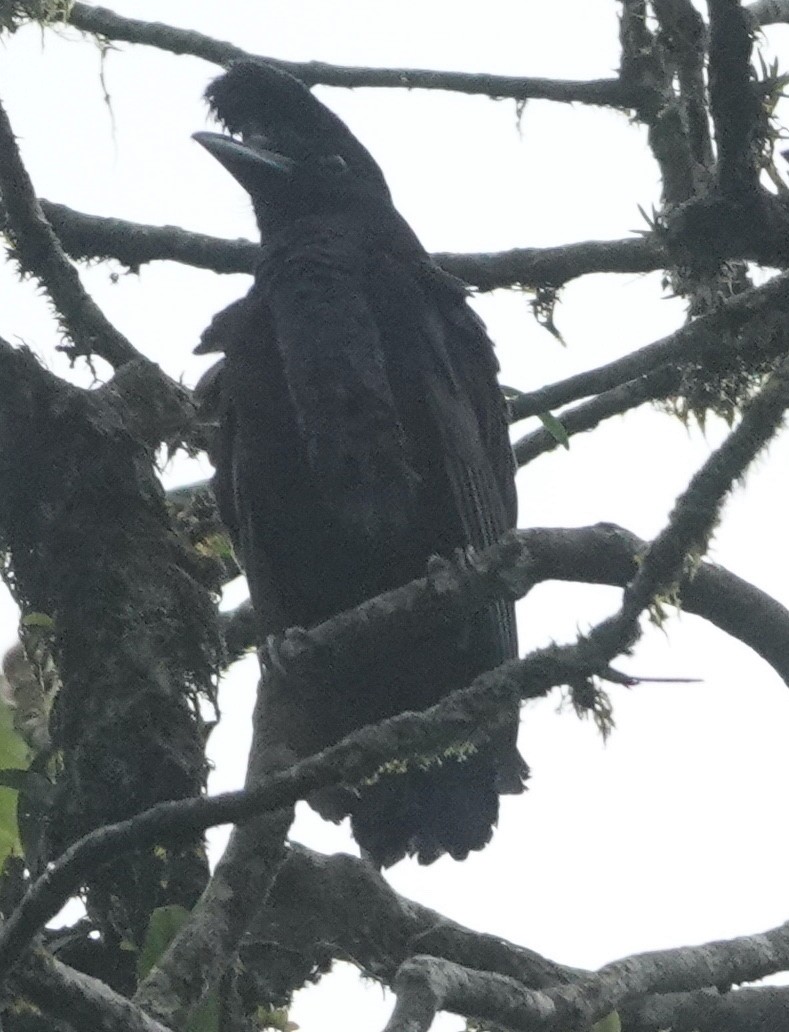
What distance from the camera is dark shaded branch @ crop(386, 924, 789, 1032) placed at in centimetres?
254

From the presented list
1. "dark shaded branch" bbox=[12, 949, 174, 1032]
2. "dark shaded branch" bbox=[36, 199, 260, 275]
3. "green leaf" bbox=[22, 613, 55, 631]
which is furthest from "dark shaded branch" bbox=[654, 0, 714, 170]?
"dark shaded branch" bbox=[12, 949, 174, 1032]

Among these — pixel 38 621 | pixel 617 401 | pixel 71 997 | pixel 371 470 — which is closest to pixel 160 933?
pixel 71 997

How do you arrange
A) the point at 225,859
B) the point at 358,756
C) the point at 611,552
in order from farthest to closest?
the point at 611,552 < the point at 225,859 < the point at 358,756

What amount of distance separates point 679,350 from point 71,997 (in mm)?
2061

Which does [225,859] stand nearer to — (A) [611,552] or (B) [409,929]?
(B) [409,929]

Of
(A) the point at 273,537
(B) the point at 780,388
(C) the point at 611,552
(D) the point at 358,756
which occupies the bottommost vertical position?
(D) the point at 358,756

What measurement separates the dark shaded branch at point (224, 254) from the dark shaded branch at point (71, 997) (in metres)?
3.40

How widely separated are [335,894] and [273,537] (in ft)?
4.12

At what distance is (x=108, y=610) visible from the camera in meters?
3.56

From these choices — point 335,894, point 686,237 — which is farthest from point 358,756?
point 686,237

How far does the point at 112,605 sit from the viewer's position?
11.8ft

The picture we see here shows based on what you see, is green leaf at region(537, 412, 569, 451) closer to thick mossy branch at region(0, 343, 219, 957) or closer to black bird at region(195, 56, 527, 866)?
black bird at region(195, 56, 527, 866)

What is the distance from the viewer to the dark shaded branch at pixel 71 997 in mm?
2057

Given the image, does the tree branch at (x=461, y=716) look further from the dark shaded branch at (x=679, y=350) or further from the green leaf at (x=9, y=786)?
the dark shaded branch at (x=679, y=350)
